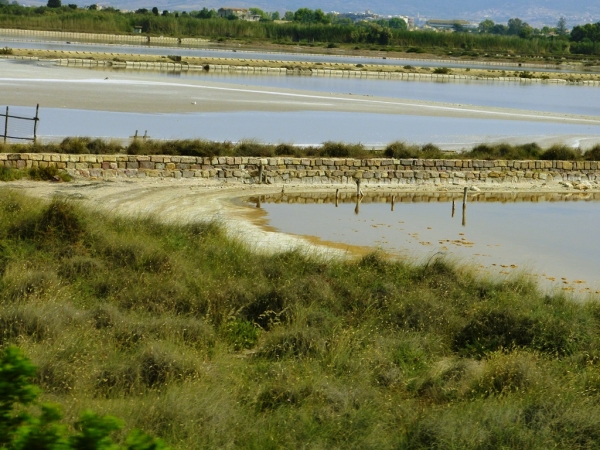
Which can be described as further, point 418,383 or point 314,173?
point 314,173

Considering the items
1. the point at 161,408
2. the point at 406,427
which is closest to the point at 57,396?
the point at 161,408

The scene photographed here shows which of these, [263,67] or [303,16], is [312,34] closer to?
[263,67]

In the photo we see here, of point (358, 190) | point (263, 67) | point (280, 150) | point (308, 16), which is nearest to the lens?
point (358, 190)

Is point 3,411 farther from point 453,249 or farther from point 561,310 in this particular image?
point 453,249

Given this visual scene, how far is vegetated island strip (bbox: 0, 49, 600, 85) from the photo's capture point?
46750 mm

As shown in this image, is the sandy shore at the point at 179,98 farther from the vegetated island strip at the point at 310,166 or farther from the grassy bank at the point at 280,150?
the vegetated island strip at the point at 310,166

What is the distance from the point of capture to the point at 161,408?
5.32 meters

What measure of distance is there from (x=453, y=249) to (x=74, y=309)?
702 centimetres

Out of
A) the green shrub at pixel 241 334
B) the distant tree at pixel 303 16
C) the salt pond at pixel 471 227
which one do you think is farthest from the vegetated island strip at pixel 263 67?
the distant tree at pixel 303 16

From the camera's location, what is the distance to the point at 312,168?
17.9m

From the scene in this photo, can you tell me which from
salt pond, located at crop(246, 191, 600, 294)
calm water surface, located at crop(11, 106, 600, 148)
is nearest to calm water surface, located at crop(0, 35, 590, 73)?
calm water surface, located at crop(11, 106, 600, 148)

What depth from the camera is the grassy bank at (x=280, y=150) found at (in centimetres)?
1690

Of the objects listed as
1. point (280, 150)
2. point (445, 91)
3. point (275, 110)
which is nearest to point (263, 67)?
point (445, 91)

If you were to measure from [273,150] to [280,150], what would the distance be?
0.26 metres
